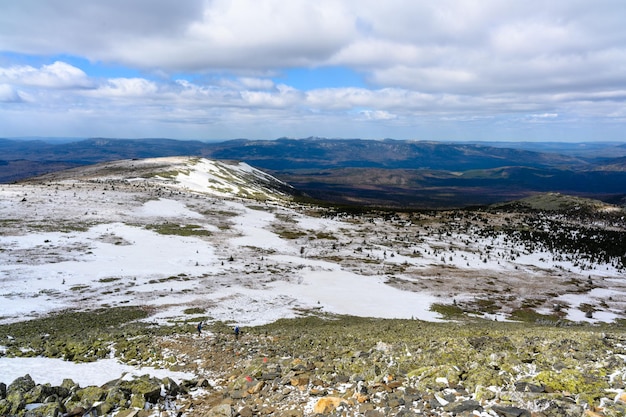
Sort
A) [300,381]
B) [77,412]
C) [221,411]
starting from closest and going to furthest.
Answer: [77,412], [221,411], [300,381]

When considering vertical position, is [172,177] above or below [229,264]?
above

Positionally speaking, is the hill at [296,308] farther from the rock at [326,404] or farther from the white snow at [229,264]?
the white snow at [229,264]

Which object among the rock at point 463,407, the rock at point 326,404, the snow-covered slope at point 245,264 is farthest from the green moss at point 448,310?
the rock at point 326,404

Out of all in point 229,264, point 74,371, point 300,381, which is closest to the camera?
point 300,381

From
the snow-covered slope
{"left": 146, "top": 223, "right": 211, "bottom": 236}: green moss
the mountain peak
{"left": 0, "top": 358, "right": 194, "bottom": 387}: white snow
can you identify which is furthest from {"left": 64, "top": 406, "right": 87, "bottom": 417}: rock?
the mountain peak

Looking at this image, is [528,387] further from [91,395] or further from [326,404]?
[91,395]

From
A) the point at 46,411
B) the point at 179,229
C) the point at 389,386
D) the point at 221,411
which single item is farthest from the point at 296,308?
the point at 179,229

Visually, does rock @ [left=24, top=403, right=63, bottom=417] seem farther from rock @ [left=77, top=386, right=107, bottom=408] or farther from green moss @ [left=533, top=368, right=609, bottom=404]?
green moss @ [left=533, top=368, right=609, bottom=404]
